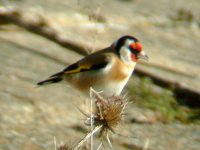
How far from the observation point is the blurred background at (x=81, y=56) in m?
6.05

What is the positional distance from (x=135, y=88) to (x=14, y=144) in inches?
86.2

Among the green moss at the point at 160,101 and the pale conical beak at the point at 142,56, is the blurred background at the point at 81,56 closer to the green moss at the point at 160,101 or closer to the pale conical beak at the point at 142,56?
the green moss at the point at 160,101

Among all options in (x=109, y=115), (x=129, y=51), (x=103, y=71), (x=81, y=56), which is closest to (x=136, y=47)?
(x=129, y=51)

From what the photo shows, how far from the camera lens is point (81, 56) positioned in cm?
812

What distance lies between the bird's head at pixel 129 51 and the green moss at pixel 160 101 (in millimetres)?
616

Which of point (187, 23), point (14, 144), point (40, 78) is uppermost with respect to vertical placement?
point (14, 144)

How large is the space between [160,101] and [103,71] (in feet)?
3.05

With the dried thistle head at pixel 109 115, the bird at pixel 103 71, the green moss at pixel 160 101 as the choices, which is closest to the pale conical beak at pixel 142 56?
the bird at pixel 103 71

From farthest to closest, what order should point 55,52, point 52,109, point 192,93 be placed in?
1. point 55,52
2. point 192,93
3. point 52,109

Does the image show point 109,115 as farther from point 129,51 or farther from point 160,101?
point 160,101

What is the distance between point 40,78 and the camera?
23.4 feet

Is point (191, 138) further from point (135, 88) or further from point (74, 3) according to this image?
point (74, 3)

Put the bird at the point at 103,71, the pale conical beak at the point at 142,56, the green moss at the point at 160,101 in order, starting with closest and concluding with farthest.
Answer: the bird at the point at 103,71, the pale conical beak at the point at 142,56, the green moss at the point at 160,101

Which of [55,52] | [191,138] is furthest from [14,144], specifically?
[55,52]
